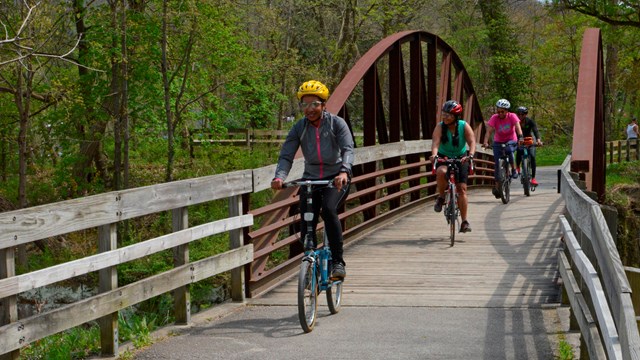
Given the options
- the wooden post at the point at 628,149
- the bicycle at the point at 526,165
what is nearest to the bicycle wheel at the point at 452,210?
the bicycle at the point at 526,165

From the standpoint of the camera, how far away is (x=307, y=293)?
736 cm

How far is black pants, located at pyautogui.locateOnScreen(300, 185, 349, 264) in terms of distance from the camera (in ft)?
24.5

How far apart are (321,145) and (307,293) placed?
3.78 ft

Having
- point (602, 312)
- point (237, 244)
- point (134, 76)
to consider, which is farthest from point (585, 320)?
point (134, 76)

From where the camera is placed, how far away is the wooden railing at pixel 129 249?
17.1ft

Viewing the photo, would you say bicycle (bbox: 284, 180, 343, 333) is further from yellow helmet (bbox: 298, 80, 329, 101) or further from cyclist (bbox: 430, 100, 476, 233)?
cyclist (bbox: 430, 100, 476, 233)

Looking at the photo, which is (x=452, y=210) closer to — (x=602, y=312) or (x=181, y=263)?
(x=181, y=263)

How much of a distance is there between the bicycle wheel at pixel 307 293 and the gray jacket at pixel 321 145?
32.5 inches

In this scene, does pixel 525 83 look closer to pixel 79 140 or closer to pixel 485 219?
pixel 79 140

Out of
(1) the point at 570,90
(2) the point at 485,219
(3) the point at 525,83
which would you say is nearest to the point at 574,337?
(2) the point at 485,219

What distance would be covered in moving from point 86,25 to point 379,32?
16.0 m

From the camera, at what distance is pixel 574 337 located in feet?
21.9

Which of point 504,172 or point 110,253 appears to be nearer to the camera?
point 110,253

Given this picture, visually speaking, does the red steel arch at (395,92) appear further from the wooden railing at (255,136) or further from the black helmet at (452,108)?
the wooden railing at (255,136)
